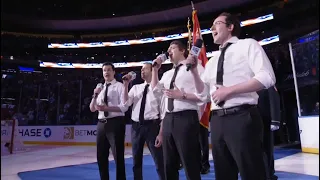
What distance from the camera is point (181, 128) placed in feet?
7.61

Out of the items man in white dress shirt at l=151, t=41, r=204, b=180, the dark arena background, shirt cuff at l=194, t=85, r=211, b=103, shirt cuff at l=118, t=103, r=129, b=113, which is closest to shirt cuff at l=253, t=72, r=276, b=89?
shirt cuff at l=194, t=85, r=211, b=103

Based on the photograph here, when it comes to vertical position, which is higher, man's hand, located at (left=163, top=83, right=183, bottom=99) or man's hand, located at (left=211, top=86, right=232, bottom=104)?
man's hand, located at (left=163, top=83, right=183, bottom=99)

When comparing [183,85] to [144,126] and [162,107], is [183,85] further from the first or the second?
[144,126]

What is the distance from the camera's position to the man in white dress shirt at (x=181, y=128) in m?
2.29

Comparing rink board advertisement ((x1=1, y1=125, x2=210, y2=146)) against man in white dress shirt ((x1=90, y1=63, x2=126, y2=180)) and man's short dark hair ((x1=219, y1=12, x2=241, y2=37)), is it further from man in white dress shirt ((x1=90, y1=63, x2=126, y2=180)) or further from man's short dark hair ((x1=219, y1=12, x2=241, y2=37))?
man's short dark hair ((x1=219, y1=12, x2=241, y2=37))

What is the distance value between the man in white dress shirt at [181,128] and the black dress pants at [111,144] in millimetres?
1020

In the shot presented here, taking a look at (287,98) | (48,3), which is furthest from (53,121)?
(48,3)

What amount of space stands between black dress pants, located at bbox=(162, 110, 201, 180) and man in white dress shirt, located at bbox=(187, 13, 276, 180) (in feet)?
1.74

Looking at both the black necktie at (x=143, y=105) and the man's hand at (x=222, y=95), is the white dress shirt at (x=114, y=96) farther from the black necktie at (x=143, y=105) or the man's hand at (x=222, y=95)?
the man's hand at (x=222, y=95)

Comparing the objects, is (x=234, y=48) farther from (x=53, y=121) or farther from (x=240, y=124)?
(x=53, y=121)

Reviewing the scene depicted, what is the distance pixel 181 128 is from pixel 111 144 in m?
1.28

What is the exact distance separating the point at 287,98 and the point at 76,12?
17.6 m

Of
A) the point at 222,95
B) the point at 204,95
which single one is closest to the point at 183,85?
the point at 204,95

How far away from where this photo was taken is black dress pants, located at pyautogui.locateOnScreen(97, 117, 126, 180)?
130 inches
